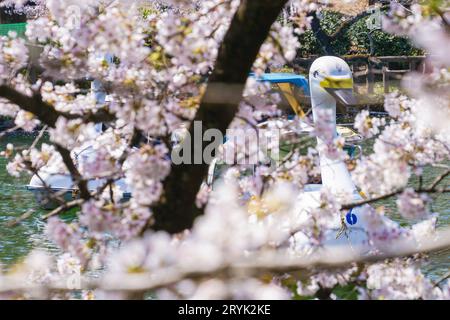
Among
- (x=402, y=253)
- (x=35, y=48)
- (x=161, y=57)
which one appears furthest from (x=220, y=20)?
(x=402, y=253)

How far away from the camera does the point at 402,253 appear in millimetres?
1848

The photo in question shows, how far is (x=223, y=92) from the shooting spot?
261 cm

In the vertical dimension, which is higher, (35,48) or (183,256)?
(35,48)

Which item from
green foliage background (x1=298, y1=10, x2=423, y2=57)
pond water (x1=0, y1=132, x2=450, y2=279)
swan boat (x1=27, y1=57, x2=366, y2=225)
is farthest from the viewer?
green foliage background (x1=298, y1=10, x2=423, y2=57)

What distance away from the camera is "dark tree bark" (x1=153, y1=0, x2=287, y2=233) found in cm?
260

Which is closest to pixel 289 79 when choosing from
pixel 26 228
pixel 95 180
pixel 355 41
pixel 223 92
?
pixel 26 228

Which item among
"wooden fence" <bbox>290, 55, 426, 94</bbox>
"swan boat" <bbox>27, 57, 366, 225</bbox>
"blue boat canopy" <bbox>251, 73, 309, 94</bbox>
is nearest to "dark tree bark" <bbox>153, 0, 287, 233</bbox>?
"swan boat" <bbox>27, 57, 366, 225</bbox>

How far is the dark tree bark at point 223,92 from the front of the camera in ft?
8.54

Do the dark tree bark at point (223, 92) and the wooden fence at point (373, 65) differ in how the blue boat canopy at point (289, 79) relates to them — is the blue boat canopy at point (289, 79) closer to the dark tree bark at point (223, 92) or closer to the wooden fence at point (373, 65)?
the wooden fence at point (373, 65)

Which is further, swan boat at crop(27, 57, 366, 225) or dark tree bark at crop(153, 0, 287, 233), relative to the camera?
swan boat at crop(27, 57, 366, 225)

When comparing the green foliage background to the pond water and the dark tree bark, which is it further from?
the dark tree bark

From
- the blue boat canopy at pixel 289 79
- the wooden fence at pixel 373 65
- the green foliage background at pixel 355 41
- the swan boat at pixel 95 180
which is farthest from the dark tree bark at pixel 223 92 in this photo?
the green foliage background at pixel 355 41
